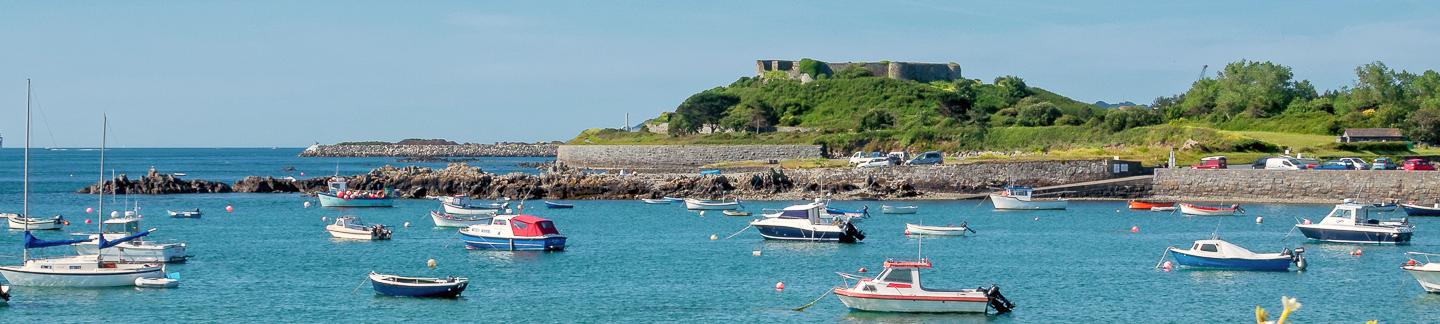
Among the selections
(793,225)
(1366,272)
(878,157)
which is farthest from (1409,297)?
(878,157)

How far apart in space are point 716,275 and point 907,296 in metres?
9.97

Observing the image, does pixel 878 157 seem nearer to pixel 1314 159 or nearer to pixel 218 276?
pixel 1314 159

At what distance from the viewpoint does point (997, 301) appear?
30516mm

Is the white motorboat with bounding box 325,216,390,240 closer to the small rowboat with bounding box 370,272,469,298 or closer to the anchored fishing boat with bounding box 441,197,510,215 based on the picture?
the anchored fishing boat with bounding box 441,197,510,215

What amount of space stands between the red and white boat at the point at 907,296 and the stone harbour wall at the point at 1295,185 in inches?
1674

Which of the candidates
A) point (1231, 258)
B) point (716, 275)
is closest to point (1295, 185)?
point (1231, 258)

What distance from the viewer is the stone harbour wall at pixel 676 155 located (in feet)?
334

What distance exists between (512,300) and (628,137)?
283ft

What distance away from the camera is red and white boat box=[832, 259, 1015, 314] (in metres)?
29.8

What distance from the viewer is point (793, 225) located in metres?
47.9

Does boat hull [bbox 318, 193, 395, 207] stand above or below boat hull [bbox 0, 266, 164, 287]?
above

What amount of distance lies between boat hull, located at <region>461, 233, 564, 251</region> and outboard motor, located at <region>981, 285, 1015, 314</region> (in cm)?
1716

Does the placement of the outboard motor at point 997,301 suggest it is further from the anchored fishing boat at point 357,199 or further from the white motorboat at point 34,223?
the anchored fishing boat at point 357,199

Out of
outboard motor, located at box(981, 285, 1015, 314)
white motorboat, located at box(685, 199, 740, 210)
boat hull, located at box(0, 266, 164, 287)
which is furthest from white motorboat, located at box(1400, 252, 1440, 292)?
white motorboat, located at box(685, 199, 740, 210)
